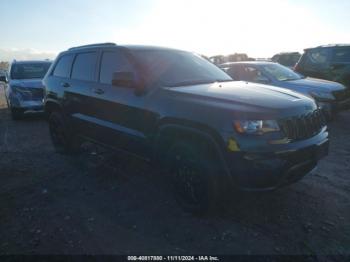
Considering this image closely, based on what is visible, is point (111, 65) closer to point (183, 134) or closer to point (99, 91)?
point (99, 91)

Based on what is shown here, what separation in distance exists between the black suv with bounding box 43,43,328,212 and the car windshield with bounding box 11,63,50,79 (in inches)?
243

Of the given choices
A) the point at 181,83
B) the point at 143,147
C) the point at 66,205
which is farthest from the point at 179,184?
the point at 66,205

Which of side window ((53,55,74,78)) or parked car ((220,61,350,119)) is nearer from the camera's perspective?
side window ((53,55,74,78))

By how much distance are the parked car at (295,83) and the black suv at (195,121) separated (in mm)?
3684

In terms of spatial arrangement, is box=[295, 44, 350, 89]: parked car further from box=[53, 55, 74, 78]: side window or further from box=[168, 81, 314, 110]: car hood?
box=[53, 55, 74, 78]: side window

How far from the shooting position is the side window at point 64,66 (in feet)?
19.1

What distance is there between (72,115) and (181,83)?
2450 millimetres

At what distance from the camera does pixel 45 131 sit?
8594mm

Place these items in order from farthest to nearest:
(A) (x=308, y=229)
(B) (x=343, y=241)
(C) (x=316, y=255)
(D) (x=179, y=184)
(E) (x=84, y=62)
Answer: (E) (x=84, y=62)
(D) (x=179, y=184)
(A) (x=308, y=229)
(B) (x=343, y=241)
(C) (x=316, y=255)

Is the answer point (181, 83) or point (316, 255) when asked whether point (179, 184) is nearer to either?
point (181, 83)

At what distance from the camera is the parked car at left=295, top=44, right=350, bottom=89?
31.9ft

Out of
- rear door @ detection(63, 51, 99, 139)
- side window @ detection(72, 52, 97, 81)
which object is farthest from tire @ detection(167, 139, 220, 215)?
side window @ detection(72, 52, 97, 81)

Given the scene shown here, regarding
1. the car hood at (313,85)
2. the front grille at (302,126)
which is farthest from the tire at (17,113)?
the front grille at (302,126)

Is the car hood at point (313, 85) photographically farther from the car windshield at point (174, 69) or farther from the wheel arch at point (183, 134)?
the wheel arch at point (183, 134)
